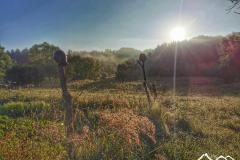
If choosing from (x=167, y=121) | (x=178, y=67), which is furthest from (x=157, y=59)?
(x=167, y=121)

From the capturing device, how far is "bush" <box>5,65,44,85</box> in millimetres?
34750

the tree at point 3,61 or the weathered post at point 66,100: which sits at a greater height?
the tree at point 3,61

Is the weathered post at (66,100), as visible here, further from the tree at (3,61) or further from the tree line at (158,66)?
the tree at (3,61)

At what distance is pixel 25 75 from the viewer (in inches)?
1372

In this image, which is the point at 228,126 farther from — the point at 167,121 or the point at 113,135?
the point at 113,135

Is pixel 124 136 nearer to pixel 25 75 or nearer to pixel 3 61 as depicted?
pixel 25 75

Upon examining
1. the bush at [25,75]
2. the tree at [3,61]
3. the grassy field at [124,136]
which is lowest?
the grassy field at [124,136]

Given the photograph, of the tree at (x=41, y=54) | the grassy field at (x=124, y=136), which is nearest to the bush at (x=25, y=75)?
the tree at (x=41, y=54)

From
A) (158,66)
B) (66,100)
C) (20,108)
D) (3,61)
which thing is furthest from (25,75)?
(66,100)

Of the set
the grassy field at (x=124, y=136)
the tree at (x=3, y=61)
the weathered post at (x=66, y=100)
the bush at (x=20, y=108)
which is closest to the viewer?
the weathered post at (x=66, y=100)

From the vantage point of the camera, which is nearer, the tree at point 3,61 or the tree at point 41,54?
the tree at point 41,54

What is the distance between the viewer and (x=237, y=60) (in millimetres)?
28062

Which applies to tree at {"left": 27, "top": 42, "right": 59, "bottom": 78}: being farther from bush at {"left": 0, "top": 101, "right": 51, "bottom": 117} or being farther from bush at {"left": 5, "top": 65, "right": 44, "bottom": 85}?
bush at {"left": 0, "top": 101, "right": 51, "bottom": 117}

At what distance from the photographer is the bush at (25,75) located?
3475 centimetres
